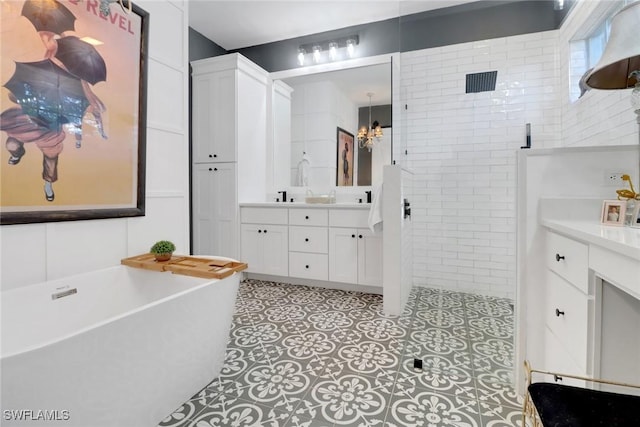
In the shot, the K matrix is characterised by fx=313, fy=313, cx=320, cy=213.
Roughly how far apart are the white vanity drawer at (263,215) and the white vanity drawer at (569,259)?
8.02 feet

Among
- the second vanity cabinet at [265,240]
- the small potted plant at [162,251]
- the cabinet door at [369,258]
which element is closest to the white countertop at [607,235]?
the cabinet door at [369,258]

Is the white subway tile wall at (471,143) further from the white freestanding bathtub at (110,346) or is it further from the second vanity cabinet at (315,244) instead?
the white freestanding bathtub at (110,346)

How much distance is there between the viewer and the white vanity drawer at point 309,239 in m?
3.24

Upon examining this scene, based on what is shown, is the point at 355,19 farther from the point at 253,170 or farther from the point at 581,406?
the point at 581,406

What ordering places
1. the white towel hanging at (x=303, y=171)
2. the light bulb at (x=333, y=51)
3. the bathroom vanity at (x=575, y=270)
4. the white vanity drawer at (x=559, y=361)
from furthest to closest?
1. the white towel hanging at (x=303, y=171)
2. the light bulb at (x=333, y=51)
3. the white vanity drawer at (x=559, y=361)
4. the bathroom vanity at (x=575, y=270)

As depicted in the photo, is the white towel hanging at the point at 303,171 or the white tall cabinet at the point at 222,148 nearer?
the white tall cabinet at the point at 222,148

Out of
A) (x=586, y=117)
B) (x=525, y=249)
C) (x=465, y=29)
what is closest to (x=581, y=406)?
(x=525, y=249)

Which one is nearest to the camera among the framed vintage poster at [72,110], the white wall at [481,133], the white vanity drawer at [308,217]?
the framed vintage poster at [72,110]

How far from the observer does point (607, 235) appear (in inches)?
40.0

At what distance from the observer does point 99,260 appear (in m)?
1.80

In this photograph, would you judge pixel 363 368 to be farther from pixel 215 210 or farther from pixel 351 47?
pixel 351 47

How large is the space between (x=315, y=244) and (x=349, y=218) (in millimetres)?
467

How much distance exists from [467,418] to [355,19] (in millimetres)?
3774

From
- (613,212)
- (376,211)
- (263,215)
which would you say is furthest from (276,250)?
(613,212)
